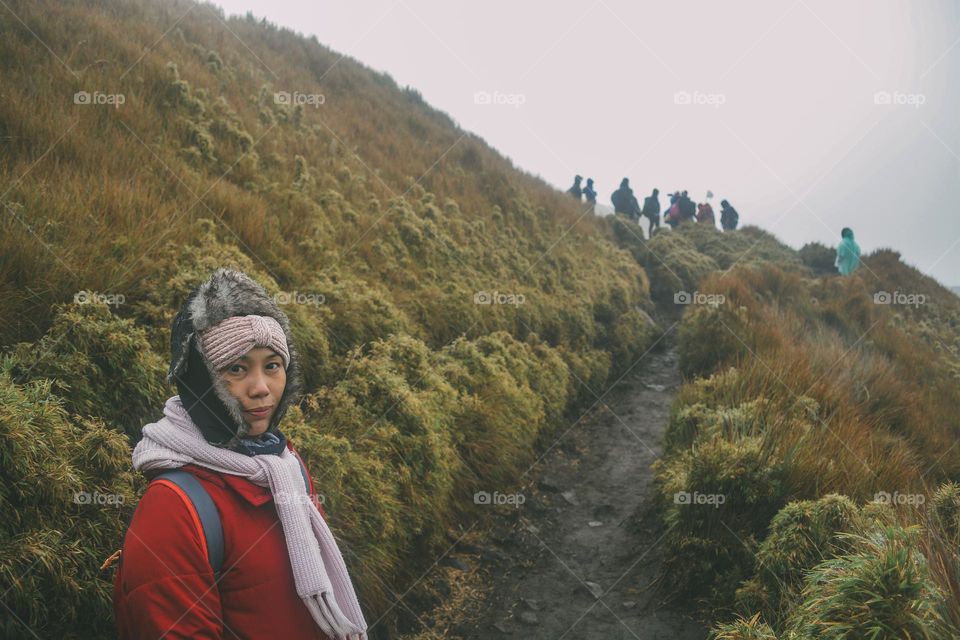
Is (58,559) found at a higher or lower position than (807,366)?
lower

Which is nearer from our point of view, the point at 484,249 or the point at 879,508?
the point at 879,508

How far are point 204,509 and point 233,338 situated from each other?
0.63 meters

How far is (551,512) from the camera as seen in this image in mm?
6418

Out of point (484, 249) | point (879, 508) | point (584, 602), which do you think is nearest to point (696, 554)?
point (584, 602)

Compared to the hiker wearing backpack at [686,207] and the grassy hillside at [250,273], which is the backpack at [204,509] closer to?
the grassy hillside at [250,273]

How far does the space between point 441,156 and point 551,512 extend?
35.7 feet

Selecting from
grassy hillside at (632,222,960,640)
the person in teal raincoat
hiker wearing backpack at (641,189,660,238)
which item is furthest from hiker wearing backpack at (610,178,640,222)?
grassy hillside at (632,222,960,640)

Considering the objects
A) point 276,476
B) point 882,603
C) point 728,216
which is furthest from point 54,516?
point 728,216

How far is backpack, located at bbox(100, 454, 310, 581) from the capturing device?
5.97 ft

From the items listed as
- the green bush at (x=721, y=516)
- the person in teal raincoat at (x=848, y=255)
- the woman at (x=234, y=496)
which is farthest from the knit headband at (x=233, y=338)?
the person in teal raincoat at (x=848, y=255)

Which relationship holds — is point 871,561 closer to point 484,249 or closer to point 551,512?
point 551,512

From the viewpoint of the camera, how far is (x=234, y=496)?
1.98 metres

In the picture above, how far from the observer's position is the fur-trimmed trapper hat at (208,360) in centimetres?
205

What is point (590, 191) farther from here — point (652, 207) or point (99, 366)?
point (99, 366)
